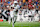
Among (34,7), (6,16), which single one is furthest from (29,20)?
(6,16)

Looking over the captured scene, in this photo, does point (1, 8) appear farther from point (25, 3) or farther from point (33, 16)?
point (33, 16)

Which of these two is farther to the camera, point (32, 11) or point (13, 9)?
point (32, 11)

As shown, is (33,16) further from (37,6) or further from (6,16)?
(6,16)

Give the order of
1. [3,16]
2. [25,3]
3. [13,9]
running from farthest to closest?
[25,3]
[3,16]
[13,9]

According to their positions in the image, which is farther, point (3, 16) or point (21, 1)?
point (21, 1)

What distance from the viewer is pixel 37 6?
1066 centimetres

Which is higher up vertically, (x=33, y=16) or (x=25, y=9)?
(x=25, y=9)

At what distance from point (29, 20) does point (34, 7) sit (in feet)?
4.16

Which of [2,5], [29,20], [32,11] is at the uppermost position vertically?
[2,5]

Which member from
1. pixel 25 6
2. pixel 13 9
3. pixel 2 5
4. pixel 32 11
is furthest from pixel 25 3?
pixel 13 9

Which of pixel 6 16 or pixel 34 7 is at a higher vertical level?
pixel 34 7

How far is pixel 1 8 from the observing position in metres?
10.5

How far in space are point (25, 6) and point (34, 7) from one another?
79cm

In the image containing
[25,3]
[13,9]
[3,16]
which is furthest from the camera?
[25,3]
